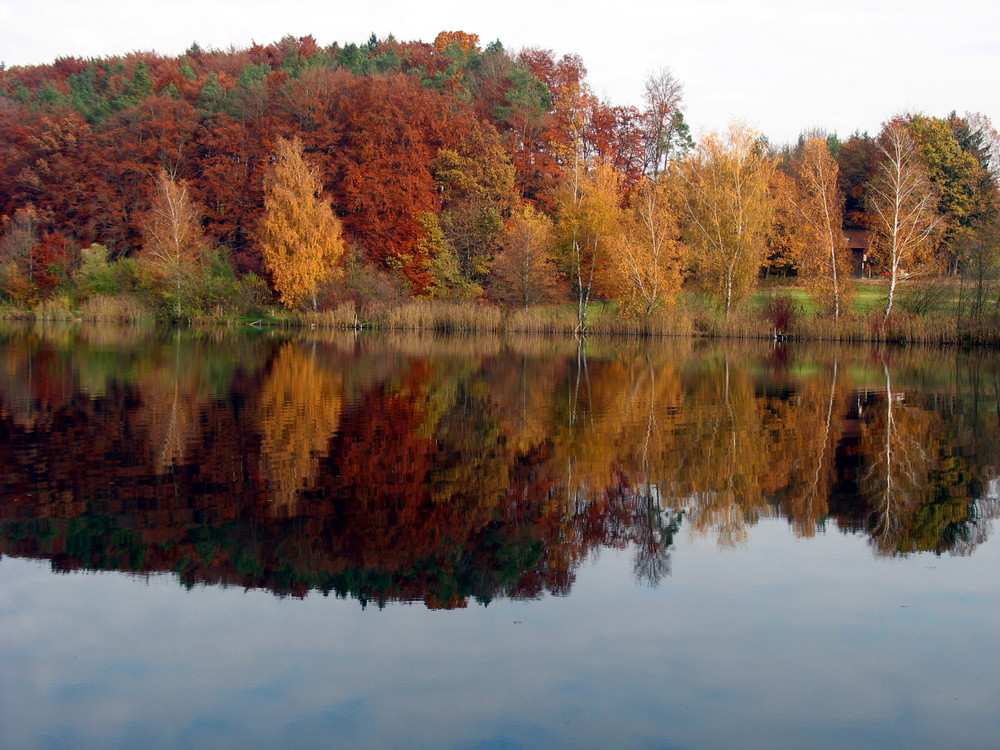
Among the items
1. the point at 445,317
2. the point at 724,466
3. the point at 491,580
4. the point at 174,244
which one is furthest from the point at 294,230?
the point at 491,580

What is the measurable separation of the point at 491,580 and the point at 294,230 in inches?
1805

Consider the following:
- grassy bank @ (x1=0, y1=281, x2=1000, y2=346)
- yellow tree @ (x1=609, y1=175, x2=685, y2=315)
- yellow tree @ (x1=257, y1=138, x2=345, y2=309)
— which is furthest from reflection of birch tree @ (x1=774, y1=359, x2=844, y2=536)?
yellow tree @ (x1=257, y1=138, x2=345, y2=309)

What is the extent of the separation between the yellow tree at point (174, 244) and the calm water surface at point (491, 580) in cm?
3878

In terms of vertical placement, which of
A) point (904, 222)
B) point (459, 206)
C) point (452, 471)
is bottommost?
point (452, 471)

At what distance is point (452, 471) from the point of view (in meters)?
10.9

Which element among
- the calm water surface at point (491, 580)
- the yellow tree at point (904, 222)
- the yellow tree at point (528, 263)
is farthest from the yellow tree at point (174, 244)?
the calm water surface at point (491, 580)

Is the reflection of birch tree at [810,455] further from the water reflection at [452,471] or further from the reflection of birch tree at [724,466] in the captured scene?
the reflection of birch tree at [724,466]

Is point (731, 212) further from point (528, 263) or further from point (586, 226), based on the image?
point (528, 263)

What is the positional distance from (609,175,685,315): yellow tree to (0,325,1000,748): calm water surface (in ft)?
97.9

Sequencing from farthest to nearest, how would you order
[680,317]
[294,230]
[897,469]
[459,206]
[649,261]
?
[459,206], [294,230], [649,261], [680,317], [897,469]

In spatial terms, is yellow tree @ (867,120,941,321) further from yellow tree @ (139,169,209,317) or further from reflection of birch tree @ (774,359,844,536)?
yellow tree @ (139,169,209,317)

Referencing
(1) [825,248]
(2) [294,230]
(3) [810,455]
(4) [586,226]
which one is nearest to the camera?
(3) [810,455]

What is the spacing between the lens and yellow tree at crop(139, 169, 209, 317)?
51.9m

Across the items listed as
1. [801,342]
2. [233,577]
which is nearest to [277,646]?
[233,577]
